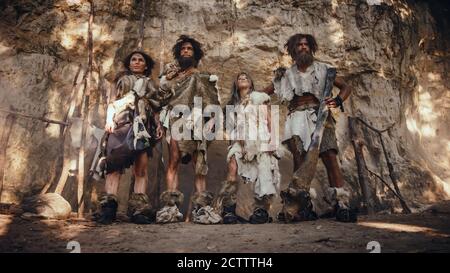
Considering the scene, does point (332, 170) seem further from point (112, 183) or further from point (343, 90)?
point (112, 183)

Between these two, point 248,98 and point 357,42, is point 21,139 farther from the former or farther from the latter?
point 357,42

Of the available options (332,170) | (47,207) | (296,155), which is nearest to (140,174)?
(47,207)

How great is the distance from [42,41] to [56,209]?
258 cm

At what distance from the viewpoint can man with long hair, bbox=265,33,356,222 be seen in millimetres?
3834

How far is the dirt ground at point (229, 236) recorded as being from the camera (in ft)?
8.90

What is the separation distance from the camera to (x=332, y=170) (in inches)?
162

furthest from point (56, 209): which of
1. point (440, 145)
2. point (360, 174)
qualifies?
point (440, 145)

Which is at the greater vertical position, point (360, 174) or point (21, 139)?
point (21, 139)

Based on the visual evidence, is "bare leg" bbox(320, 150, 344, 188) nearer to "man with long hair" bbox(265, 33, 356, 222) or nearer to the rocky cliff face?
"man with long hair" bbox(265, 33, 356, 222)

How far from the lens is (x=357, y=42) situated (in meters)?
5.71

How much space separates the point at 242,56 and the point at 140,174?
8.30ft

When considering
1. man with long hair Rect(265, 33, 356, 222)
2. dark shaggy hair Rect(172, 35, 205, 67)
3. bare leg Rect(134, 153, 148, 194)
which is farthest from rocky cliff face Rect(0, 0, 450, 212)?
bare leg Rect(134, 153, 148, 194)

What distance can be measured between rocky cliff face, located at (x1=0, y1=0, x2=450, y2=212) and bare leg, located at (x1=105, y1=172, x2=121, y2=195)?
1.17 meters

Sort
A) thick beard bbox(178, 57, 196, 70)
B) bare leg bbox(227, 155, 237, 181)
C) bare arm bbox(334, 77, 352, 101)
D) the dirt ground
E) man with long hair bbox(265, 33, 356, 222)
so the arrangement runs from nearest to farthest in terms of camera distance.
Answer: the dirt ground
man with long hair bbox(265, 33, 356, 222)
bare leg bbox(227, 155, 237, 181)
bare arm bbox(334, 77, 352, 101)
thick beard bbox(178, 57, 196, 70)
